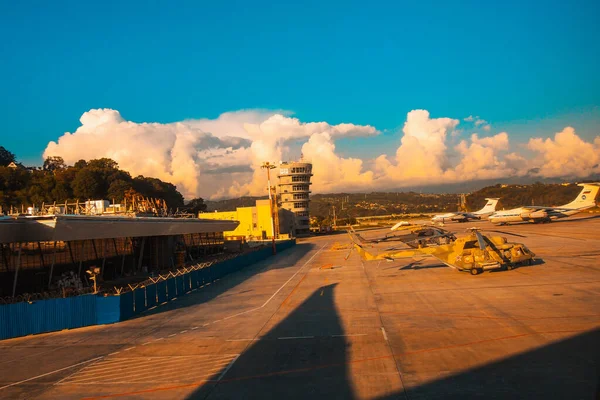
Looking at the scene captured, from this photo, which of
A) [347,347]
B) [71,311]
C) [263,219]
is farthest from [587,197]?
[71,311]

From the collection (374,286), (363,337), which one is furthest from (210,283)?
(363,337)

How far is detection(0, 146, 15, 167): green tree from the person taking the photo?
124m

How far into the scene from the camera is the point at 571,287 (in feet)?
77.7

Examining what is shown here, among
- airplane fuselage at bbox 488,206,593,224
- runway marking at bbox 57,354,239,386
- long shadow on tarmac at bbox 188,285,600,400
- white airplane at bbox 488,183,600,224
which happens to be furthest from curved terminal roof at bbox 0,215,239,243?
white airplane at bbox 488,183,600,224

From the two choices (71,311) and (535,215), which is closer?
(71,311)

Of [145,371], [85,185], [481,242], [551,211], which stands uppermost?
[85,185]

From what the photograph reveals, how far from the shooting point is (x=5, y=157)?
126188 mm

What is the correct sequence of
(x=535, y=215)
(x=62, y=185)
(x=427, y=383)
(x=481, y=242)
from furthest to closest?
(x=62, y=185), (x=535, y=215), (x=481, y=242), (x=427, y=383)

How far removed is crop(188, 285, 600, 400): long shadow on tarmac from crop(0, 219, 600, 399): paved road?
0.12ft

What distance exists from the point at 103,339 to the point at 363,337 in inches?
446

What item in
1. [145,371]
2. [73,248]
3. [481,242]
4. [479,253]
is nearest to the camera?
[145,371]

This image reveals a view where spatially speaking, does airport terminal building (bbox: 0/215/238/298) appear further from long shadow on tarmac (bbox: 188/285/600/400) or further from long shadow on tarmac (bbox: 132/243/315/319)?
long shadow on tarmac (bbox: 188/285/600/400)

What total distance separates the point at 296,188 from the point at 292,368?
12844 cm

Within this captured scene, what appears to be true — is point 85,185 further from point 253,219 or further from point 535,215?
point 535,215
